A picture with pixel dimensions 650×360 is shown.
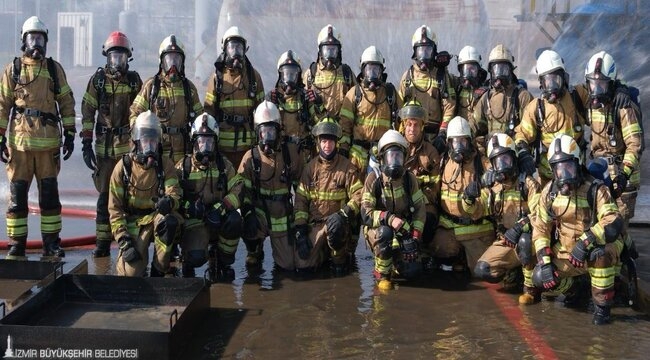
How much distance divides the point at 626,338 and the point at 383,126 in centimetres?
343

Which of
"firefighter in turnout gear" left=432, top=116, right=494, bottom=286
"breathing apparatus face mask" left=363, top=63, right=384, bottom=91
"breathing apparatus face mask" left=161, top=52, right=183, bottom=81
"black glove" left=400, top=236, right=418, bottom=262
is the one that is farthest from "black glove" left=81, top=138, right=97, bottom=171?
"firefighter in turnout gear" left=432, top=116, right=494, bottom=286

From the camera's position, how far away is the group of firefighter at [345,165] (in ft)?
21.5

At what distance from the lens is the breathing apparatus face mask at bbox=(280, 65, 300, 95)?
8.16 meters

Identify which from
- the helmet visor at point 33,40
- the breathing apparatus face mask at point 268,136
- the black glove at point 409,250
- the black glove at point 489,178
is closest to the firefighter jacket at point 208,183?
the breathing apparatus face mask at point 268,136

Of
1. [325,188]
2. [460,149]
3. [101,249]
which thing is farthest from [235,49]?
[460,149]

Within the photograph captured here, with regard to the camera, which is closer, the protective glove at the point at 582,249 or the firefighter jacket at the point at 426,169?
the protective glove at the point at 582,249

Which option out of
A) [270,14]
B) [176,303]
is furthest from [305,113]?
[270,14]

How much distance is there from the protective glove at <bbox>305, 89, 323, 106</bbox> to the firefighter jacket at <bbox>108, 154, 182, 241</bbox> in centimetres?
189

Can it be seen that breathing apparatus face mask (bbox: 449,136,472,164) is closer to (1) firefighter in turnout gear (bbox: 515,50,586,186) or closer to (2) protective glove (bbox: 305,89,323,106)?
(1) firefighter in turnout gear (bbox: 515,50,586,186)

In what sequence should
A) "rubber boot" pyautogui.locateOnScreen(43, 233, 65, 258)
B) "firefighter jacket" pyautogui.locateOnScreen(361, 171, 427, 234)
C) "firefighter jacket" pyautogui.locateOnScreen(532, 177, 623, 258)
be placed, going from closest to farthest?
"firefighter jacket" pyautogui.locateOnScreen(532, 177, 623, 258), "firefighter jacket" pyautogui.locateOnScreen(361, 171, 427, 234), "rubber boot" pyautogui.locateOnScreen(43, 233, 65, 258)

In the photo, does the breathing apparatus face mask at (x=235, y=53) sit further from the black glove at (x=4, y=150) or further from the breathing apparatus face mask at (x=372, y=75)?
the black glove at (x=4, y=150)

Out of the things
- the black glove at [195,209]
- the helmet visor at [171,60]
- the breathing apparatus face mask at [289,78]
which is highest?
the helmet visor at [171,60]

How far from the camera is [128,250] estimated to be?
260 inches

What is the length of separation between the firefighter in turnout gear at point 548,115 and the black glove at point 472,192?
0.60m
